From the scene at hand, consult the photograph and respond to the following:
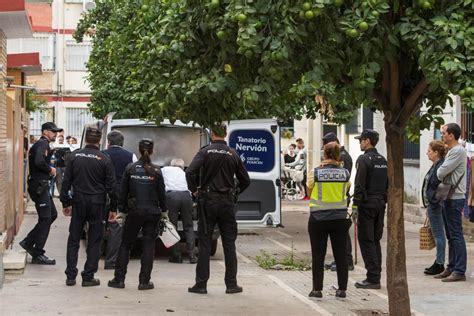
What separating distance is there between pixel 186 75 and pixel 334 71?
54.5 inches

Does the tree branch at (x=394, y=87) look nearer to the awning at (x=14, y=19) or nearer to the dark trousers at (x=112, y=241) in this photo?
the awning at (x=14, y=19)

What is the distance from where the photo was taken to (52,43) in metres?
48.1

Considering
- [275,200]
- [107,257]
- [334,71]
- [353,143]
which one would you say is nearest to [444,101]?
[334,71]

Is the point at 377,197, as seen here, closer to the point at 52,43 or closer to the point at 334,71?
the point at 334,71

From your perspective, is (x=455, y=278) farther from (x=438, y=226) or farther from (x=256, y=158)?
(x=256, y=158)

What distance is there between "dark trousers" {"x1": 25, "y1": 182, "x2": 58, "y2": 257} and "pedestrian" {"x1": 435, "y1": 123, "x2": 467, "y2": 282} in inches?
213

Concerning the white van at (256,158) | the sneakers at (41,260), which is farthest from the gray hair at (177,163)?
the sneakers at (41,260)

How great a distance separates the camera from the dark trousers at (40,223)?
1388 centimetres

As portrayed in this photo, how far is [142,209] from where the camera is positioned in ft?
39.6

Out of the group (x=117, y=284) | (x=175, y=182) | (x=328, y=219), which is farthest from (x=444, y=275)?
(x=117, y=284)

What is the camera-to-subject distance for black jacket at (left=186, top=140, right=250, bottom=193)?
1183 cm

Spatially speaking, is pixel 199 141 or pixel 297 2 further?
pixel 199 141

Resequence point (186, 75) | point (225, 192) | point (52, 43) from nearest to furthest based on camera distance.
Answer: point (186, 75) < point (225, 192) < point (52, 43)

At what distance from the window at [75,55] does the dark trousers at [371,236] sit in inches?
1456
